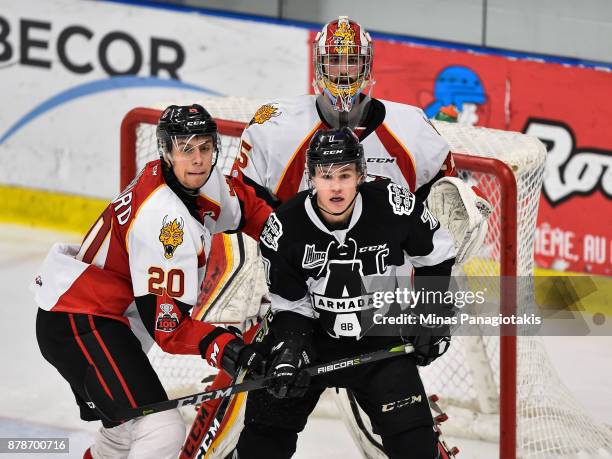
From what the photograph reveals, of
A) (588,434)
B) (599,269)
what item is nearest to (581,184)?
(599,269)

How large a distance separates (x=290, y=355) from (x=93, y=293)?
0.55 meters

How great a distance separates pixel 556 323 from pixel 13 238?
2.58 m

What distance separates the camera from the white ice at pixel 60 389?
15.6 feet

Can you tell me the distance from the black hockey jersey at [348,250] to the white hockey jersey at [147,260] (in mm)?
217

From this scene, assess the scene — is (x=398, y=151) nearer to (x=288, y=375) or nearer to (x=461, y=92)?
(x=288, y=375)

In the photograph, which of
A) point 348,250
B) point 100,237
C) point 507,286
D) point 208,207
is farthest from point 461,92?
point 100,237

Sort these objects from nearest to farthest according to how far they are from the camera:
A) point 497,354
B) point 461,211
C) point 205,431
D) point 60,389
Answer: point 205,431 → point 461,211 → point 497,354 → point 60,389

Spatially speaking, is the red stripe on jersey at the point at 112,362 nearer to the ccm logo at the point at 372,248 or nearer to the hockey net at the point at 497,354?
the ccm logo at the point at 372,248

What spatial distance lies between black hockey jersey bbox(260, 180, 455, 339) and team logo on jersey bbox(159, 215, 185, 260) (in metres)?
0.23

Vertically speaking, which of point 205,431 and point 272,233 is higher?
point 272,233

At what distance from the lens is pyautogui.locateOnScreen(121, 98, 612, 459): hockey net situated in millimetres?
4156

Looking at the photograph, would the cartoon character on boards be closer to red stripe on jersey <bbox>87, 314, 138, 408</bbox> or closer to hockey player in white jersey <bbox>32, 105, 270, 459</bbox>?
hockey player in white jersey <bbox>32, 105, 270, 459</bbox>

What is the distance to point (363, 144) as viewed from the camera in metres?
3.94

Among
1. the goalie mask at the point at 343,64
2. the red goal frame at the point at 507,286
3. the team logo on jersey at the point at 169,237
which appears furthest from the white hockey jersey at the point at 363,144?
the team logo on jersey at the point at 169,237
